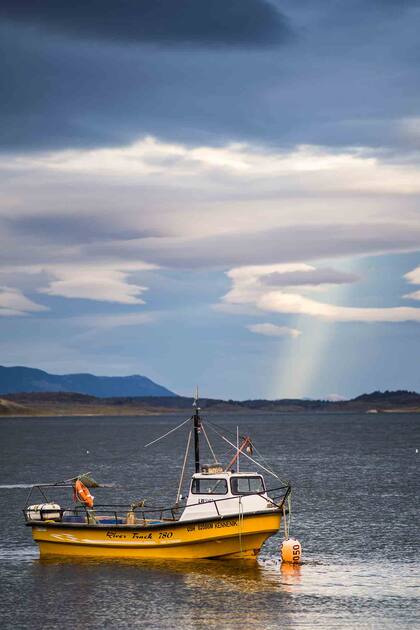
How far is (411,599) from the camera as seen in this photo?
130 ft

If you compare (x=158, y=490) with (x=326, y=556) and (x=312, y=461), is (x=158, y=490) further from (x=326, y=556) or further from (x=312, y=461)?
(x=312, y=461)

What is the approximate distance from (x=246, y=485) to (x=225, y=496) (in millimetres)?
1162

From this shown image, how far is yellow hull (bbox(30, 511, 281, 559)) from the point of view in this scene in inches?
1796

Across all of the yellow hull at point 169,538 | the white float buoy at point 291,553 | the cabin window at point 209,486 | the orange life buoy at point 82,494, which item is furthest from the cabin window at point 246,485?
the orange life buoy at point 82,494

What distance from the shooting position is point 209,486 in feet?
156

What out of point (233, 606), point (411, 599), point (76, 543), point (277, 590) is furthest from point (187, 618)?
point (76, 543)

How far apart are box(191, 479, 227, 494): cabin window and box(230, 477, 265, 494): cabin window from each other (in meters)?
0.43

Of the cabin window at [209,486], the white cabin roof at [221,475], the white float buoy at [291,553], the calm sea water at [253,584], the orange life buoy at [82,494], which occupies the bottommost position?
the calm sea water at [253,584]

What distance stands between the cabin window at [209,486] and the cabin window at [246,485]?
1.42 feet

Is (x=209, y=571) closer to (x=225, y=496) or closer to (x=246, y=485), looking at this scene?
(x=225, y=496)

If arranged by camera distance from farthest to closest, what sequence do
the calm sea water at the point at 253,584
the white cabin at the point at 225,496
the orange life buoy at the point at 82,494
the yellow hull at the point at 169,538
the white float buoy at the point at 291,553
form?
the orange life buoy at the point at 82,494, the white float buoy at the point at 291,553, the white cabin at the point at 225,496, the yellow hull at the point at 169,538, the calm sea water at the point at 253,584

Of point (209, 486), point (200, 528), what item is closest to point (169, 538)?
point (200, 528)

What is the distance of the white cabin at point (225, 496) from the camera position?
4603 cm

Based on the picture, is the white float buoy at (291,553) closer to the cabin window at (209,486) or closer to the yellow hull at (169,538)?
the yellow hull at (169,538)
